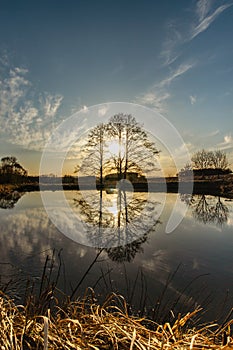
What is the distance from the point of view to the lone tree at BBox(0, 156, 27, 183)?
3595 centimetres

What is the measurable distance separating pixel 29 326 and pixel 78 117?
904 cm

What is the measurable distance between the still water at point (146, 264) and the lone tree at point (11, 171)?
29.1 metres

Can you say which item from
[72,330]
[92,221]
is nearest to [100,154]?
[92,221]

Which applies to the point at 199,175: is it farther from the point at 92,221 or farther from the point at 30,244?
the point at 30,244

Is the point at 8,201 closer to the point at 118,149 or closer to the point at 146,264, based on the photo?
the point at 118,149

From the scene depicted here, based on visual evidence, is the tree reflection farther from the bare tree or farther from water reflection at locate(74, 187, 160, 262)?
water reflection at locate(74, 187, 160, 262)

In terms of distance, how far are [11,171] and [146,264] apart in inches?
1503

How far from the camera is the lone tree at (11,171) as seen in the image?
118 feet

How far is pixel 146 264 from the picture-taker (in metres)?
4.89

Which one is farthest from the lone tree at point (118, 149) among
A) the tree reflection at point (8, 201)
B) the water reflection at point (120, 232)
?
the water reflection at point (120, 232)

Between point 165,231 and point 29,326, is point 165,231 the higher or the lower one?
the lower one

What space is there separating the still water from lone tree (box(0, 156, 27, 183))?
29.1 metres

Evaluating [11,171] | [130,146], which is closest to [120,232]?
[130,146]

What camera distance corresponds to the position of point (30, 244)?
244 inches
